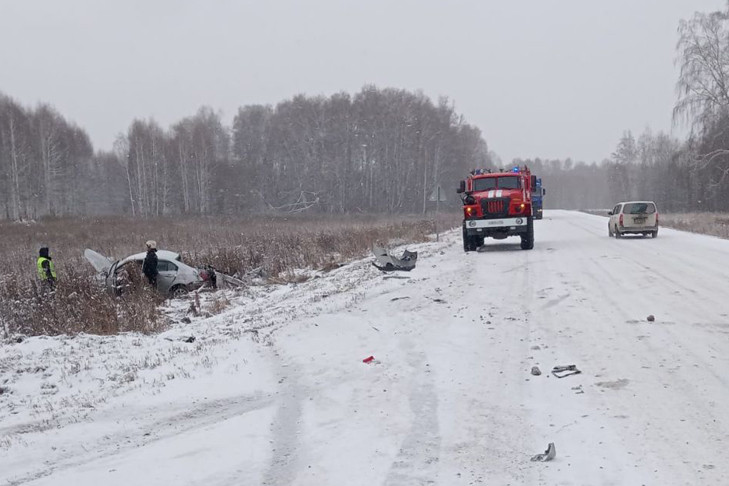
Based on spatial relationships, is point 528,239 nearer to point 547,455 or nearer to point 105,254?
point 547,455

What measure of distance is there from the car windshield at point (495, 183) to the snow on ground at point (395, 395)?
384 inches

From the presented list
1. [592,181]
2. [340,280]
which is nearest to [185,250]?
[340,280]

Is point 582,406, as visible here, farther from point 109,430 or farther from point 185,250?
point 185,250

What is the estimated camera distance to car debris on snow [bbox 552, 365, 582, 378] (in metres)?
6.45

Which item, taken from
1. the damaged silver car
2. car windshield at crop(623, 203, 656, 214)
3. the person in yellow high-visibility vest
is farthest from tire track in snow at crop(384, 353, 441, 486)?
car windshield at crop(623, 203, 656, 214)

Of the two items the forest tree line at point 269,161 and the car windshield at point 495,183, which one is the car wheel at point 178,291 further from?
the forest tree line at point 269,161

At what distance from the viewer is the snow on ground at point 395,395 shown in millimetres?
4543

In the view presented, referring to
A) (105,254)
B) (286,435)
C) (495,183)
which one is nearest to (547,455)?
(286,435)

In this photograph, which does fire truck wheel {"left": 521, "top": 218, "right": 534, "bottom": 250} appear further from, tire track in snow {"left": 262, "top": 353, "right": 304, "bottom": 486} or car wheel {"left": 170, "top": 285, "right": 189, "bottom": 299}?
tire track in snow {"left": 262, "top": 353, "right": 304, "bottom": 486}

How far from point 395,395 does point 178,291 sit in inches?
447

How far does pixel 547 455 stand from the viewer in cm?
450

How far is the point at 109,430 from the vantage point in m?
5.71

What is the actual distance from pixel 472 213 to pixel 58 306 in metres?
13.0

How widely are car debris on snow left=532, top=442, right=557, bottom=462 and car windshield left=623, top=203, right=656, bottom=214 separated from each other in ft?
72.2
